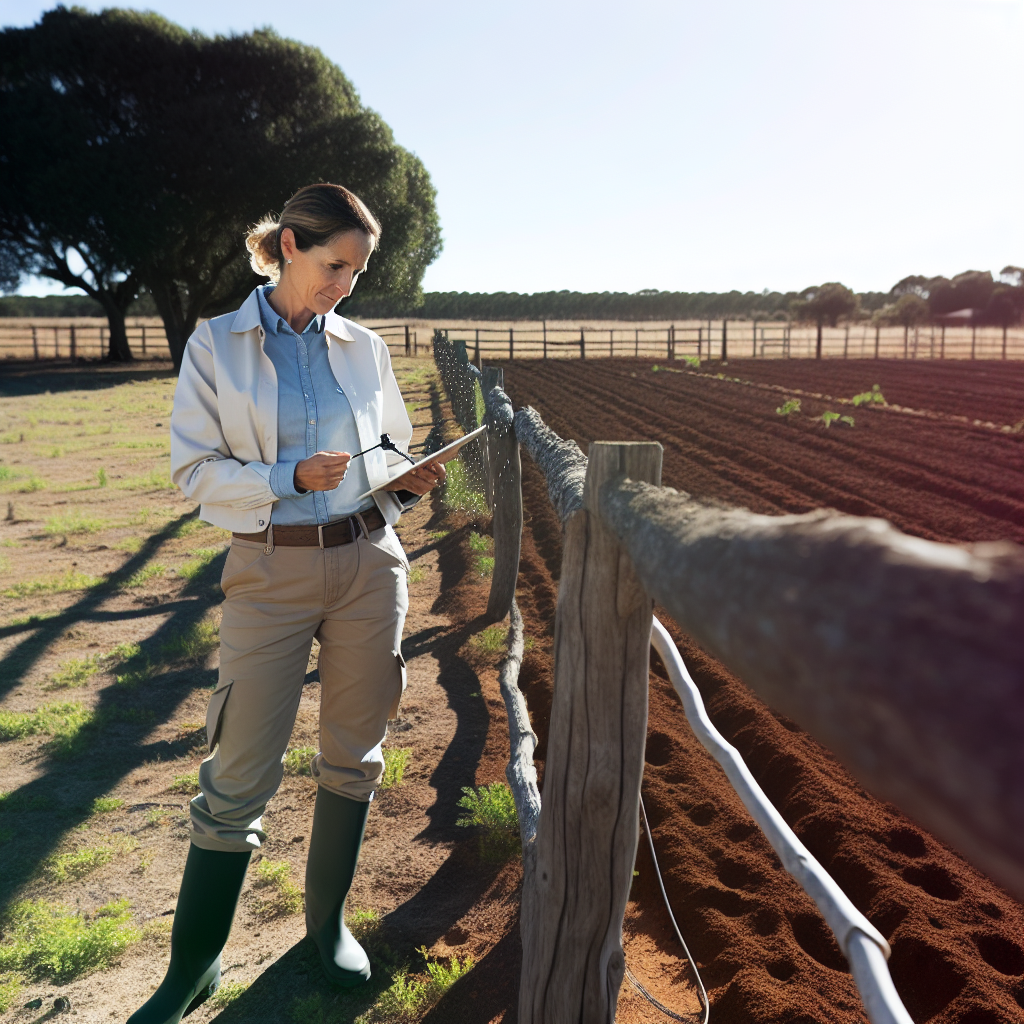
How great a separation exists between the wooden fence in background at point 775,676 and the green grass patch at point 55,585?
15.3 feet

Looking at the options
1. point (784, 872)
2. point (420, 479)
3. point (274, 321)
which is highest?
point (274, 321)

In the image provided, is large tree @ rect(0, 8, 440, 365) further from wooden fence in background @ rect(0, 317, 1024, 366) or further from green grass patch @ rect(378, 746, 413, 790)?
green grass patch @ rect(378, 746, 413, 790)

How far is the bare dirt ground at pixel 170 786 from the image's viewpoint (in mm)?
2490

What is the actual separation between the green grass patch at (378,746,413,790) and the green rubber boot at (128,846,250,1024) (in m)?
1.25

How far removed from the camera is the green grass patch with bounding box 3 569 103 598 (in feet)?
18.6

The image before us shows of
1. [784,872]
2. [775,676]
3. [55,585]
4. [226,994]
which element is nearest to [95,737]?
[226,994]

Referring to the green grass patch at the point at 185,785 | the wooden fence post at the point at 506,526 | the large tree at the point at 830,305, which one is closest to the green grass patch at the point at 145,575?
the wooden fence post at the point at 506,526

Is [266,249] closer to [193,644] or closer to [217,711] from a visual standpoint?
[217,711]

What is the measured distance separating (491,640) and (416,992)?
2.65m

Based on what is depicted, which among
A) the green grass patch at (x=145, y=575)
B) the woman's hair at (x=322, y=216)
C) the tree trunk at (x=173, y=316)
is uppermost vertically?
the tree trunk at (x=173, y=316)

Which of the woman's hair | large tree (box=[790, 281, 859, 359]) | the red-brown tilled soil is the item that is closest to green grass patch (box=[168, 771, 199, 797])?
the red-brown tilled soil

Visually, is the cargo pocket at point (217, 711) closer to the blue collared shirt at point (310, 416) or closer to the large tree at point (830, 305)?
the blue collared shirt at point (310, 416)

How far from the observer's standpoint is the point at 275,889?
9.49 ft

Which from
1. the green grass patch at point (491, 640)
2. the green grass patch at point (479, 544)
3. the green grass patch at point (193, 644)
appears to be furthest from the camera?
the green grass patch at point (479, 544)
